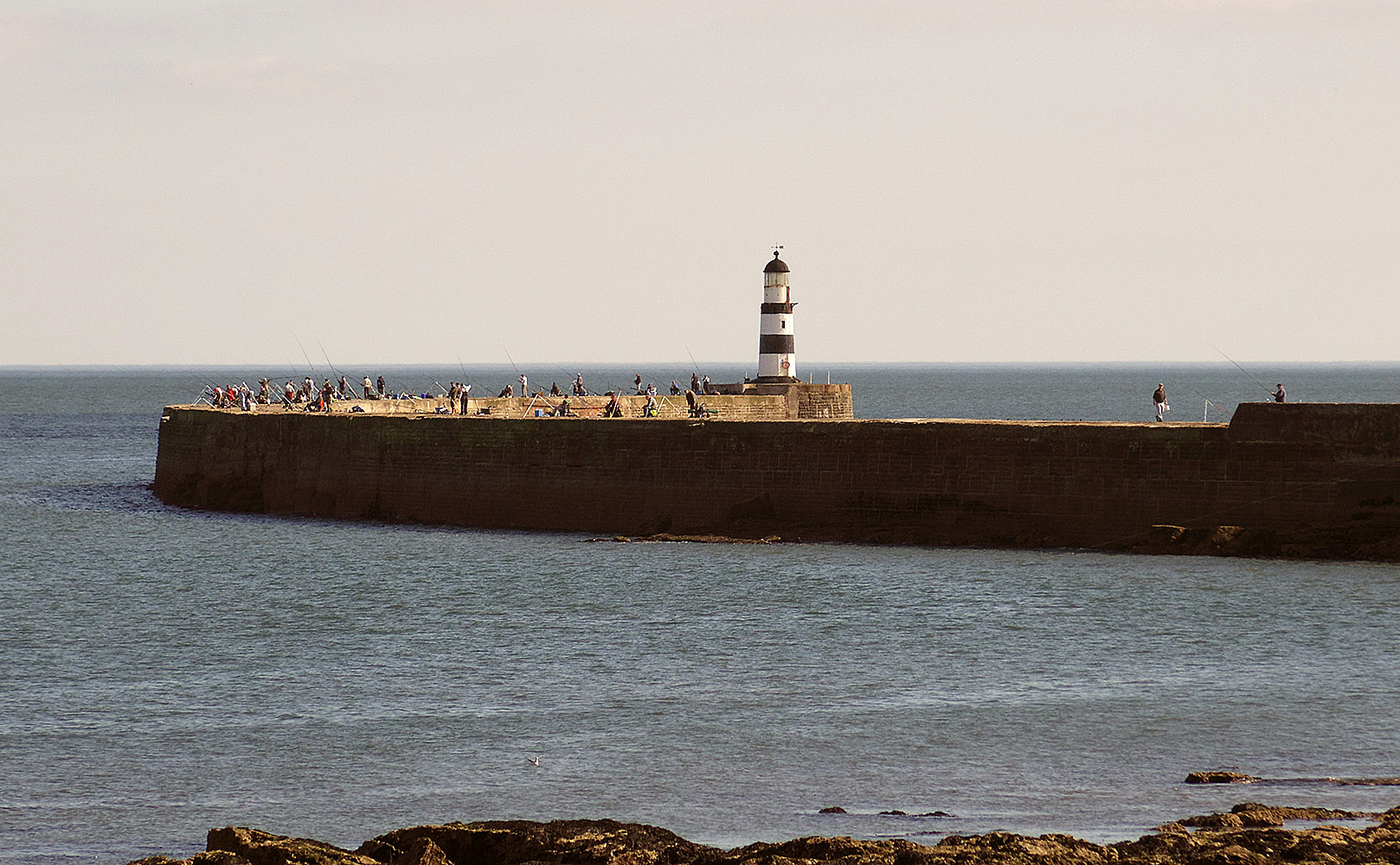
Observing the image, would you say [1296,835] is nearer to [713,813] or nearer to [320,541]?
[713,813]

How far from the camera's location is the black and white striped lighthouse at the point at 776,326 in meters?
43.4

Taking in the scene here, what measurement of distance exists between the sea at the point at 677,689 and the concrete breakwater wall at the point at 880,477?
0.73m

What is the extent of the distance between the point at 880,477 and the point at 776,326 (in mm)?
14664

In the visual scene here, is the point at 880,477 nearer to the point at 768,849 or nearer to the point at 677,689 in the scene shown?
the point at 677,689

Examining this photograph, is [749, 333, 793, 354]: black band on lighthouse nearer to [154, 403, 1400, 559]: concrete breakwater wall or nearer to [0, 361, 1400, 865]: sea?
[154, 403, 1400, 559]: concrete breakwater wall

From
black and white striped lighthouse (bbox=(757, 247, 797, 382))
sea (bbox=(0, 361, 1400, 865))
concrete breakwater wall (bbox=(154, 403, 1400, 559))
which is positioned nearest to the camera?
sea (bbox=(0, 361, 1400, 865))

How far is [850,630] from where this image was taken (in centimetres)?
2133

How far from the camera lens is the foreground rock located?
1064 cm

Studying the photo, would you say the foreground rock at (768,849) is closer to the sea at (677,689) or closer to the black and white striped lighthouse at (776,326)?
the sea at (677,689)

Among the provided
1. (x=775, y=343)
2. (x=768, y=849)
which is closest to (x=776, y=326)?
(x=775, y=343)

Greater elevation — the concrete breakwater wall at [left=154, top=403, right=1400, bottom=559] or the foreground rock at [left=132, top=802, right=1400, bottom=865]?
the concrete breakwater wall at [left=154, top=403, right=1400, bottom=559]

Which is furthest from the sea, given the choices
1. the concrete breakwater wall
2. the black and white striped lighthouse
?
the black and white striped lighthouse

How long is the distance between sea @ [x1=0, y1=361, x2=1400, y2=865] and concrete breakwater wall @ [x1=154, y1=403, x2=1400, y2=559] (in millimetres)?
731

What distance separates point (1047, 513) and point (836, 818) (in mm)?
16610
